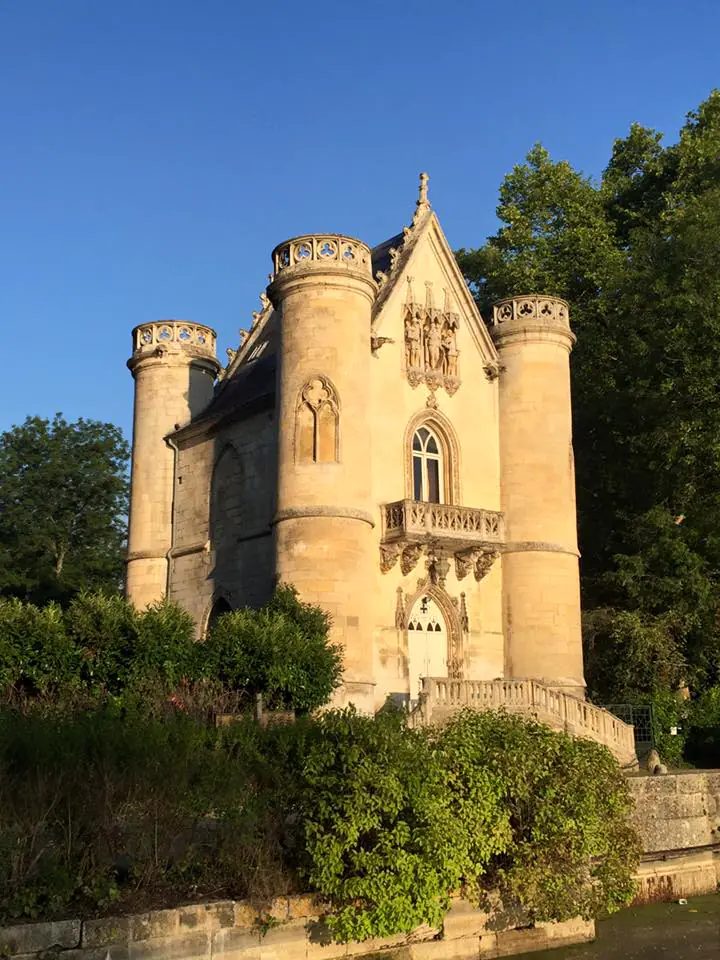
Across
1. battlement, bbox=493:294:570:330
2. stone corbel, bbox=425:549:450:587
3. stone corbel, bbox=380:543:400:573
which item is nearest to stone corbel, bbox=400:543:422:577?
stone corbel, bbox=380:543:400:573

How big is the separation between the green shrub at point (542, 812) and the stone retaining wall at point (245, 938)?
0.57m

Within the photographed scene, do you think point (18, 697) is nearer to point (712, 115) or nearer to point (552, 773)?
point (552, 773)

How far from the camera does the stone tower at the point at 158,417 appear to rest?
2933 centimetres

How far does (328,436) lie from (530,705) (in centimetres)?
717

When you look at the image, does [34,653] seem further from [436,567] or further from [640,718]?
[640,718]

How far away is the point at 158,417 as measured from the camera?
30.1 metres

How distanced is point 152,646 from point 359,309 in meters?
9.82

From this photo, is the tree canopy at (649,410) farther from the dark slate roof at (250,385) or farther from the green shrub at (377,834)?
the green shrub at (377,834)

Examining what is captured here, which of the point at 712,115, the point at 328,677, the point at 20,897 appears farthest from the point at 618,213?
the point at 20,897

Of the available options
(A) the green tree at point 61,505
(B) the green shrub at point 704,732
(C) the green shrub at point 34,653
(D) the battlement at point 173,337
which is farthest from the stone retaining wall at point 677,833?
(A) the green tree at point 61,505

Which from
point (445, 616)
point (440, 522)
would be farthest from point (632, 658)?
point (440, 522)

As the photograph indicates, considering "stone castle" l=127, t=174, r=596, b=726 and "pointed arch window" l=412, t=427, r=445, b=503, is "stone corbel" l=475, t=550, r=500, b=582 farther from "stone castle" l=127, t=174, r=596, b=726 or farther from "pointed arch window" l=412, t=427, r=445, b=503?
"pointed arch window" l=412, t=427, r=445, b=503

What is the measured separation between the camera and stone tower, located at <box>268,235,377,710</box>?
2266cm

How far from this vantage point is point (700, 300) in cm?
2761
